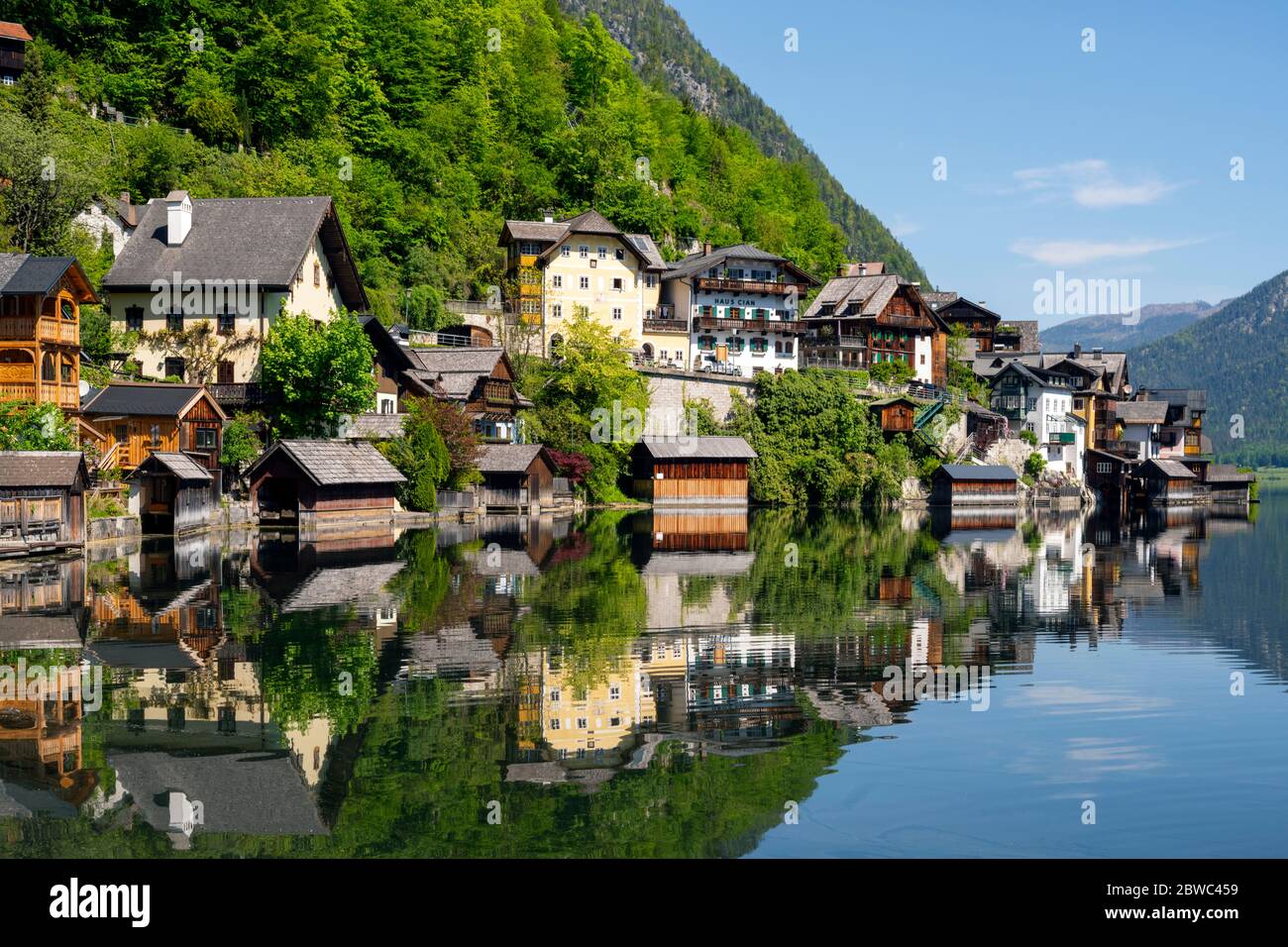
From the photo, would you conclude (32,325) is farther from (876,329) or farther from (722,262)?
(876,329)

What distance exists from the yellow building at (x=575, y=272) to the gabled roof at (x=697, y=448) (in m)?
9.36

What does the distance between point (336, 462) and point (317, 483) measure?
7.15 feet

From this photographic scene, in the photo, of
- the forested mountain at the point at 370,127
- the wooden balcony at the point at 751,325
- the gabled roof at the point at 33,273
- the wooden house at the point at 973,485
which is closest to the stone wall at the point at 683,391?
the wooden balcony at the point at 751,325

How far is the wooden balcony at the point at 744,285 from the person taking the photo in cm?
9256

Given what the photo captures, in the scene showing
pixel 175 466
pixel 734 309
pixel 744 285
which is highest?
pixel 744 285

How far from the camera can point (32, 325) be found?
150ft

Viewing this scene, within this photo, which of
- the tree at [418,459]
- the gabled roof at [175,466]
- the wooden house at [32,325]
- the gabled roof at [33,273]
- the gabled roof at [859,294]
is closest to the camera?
the gabled roof at [33,273]

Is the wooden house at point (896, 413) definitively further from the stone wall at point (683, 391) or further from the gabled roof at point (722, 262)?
the gabled roof at point (722, 262)

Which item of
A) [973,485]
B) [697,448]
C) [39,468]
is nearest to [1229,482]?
[973,485]

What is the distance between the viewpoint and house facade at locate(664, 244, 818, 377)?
303ft

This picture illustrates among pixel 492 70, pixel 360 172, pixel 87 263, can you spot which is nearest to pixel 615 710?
pixel 87 263

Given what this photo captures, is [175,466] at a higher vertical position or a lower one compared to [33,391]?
lower
